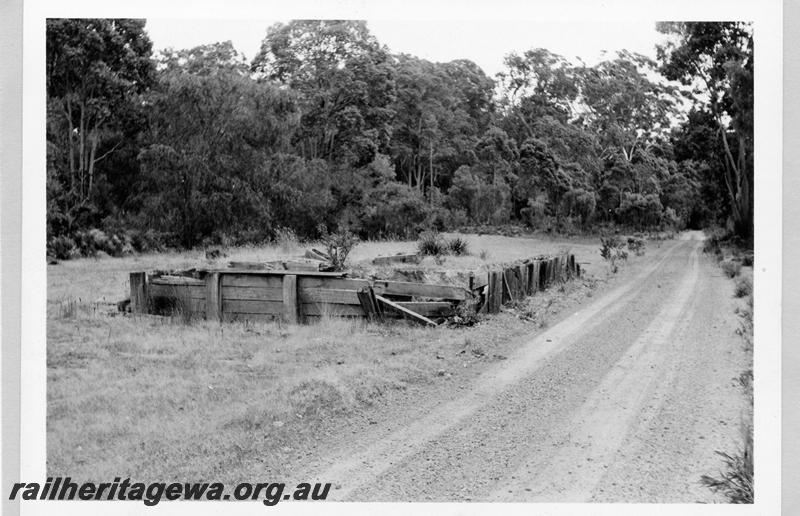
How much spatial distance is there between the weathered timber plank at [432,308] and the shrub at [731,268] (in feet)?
11.8

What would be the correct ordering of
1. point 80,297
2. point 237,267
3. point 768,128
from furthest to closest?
point 237,267, point 80,297, point 768,128

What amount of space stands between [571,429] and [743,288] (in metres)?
3.36

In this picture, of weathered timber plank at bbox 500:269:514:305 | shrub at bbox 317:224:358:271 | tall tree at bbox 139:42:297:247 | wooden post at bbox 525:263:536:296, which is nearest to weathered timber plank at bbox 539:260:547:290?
wooden post at bbox 525:263:536:296

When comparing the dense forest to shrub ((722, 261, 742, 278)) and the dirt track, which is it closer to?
shrub ((722, 261, 742, 278))

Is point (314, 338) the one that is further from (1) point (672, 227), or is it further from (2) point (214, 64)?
(1) point (672, 227)

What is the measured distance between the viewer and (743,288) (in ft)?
24.8

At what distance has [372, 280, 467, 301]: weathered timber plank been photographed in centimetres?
953

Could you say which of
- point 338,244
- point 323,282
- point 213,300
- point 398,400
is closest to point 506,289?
point 338,244

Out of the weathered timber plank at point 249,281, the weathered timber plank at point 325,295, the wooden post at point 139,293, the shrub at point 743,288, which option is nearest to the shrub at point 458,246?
the weathered timber plank at point 325,295

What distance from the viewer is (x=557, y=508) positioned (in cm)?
486

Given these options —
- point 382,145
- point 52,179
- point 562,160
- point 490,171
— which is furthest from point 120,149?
point 562,160

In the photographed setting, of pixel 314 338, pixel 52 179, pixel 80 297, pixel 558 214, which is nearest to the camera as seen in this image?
pixel 52 179

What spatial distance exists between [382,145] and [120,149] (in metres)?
3.39

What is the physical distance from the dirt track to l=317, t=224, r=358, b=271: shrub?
2.85m
